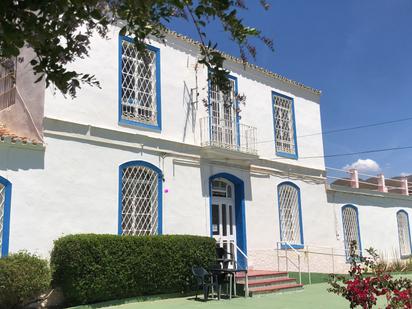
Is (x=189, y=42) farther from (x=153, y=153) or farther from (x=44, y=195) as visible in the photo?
(x=44, y=195)

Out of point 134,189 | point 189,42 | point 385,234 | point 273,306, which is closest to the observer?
point 273,306

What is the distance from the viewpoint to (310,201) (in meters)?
17.3

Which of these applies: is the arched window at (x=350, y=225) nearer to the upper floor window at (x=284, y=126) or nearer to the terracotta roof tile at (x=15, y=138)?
the upper floor window at (x=284, y=126)

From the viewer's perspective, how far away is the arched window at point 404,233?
22158 mm

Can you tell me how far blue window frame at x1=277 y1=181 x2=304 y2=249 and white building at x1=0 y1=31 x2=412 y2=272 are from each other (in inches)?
1.9

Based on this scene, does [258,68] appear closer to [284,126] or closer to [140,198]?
[284,126]

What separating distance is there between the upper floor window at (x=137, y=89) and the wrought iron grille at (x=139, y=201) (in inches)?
50.4

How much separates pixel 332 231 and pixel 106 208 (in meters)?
9.78

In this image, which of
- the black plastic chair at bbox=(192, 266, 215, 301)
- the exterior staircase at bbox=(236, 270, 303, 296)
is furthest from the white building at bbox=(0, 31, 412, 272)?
the black plastic chair at bbox=(192, 266, 215, 301)

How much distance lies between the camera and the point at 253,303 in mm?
10359

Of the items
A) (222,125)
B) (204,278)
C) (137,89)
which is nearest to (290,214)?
(222,125)

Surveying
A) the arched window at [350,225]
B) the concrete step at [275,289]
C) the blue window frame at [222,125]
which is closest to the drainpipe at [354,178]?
the arched window at [350,225]

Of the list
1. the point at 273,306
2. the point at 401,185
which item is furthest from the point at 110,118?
the point at 401,185

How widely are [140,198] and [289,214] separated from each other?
20.6 ft
